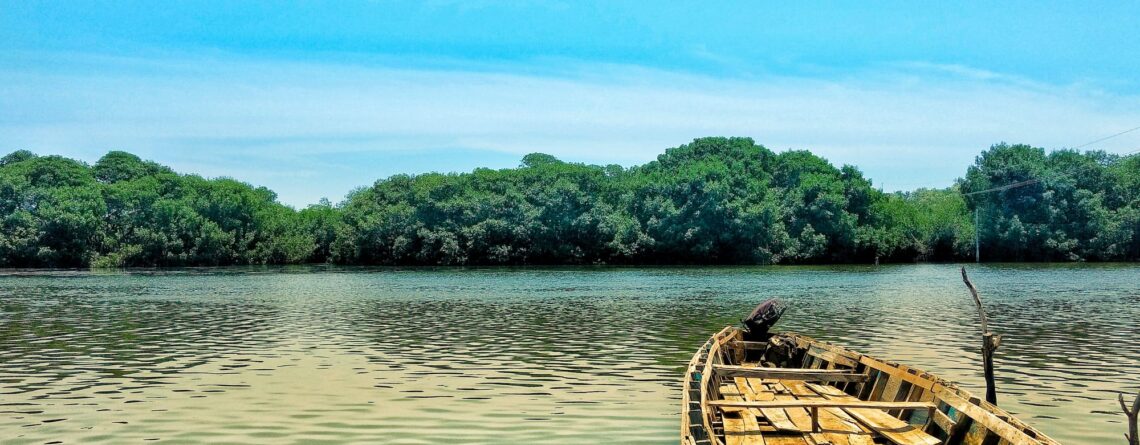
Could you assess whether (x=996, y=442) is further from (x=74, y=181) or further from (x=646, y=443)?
(x=74, y=181)

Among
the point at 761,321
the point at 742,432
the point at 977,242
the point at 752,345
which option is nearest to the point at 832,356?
the point at 752,345

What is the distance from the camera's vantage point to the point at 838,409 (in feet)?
47.3

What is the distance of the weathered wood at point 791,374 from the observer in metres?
16.7

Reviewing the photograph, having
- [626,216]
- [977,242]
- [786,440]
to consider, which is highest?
[626,216]

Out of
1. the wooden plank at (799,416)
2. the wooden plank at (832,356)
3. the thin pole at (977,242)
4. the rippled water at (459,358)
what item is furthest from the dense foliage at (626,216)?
the wooden plank at (799,416)

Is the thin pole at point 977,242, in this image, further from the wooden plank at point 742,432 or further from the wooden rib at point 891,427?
the wooden plank at point 742,432

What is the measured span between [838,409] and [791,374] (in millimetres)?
2416

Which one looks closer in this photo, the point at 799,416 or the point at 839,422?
the point at 839,422

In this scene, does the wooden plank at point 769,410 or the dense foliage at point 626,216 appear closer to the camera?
the wooden plank at point 769,410

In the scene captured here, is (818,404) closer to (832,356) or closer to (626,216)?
(832,356)

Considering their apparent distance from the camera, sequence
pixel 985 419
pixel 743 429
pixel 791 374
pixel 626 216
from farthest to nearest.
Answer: pixel 626 216 < pixel 791 374 < pixel 743 429 < pixel 985 419

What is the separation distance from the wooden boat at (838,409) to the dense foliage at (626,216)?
265 feet

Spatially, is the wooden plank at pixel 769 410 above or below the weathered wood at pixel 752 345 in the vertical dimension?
below

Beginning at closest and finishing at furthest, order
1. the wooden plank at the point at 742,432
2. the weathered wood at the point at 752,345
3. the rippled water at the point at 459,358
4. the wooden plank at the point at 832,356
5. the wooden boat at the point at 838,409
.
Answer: the wooden boat at the point at 838,409, the wooden plank at the point at 742,432, the rippled water at the point at 459,358, the wooden plank at the point at 832,356, the weathered wood at the point at 752,345
